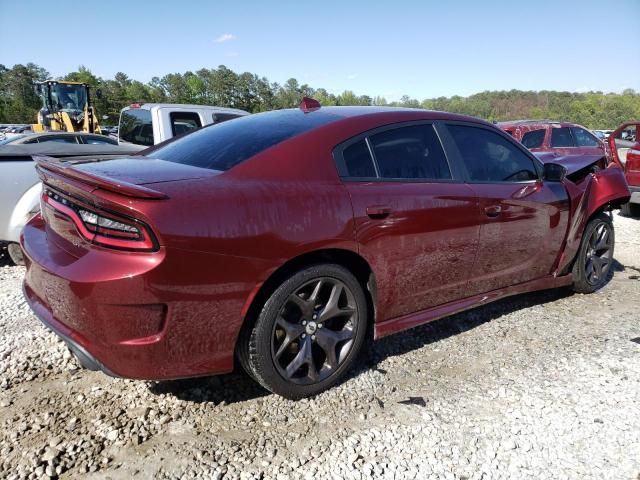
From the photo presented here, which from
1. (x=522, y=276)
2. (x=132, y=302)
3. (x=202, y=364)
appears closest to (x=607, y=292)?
(x=522, y=276)

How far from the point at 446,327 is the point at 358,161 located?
1.61m

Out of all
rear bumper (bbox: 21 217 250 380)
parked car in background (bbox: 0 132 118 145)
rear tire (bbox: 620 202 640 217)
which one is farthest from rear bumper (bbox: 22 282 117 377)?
rear tire (bbox: 620 202 640 217)

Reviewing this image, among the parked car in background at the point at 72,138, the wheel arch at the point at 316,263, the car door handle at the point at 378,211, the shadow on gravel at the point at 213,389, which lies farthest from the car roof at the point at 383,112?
the parked car in background at the point at 72,138

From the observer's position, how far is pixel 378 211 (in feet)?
8.87

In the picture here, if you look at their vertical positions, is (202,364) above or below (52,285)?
below

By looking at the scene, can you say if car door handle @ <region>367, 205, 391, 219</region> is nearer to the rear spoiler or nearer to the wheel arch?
the wheel arch

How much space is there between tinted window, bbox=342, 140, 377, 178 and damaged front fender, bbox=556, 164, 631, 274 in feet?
6.74

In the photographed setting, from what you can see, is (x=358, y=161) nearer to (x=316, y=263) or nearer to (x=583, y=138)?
(x=316, y=263)

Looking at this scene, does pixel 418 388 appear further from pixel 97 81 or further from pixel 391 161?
pixel 97 81

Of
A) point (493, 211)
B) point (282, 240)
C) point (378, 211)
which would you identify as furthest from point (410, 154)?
point (282, 240)

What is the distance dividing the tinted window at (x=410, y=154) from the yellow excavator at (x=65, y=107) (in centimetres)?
2008

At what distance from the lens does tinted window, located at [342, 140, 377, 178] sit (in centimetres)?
273

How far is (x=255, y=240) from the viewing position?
89.5 inches

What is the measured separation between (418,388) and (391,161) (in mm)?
1338
